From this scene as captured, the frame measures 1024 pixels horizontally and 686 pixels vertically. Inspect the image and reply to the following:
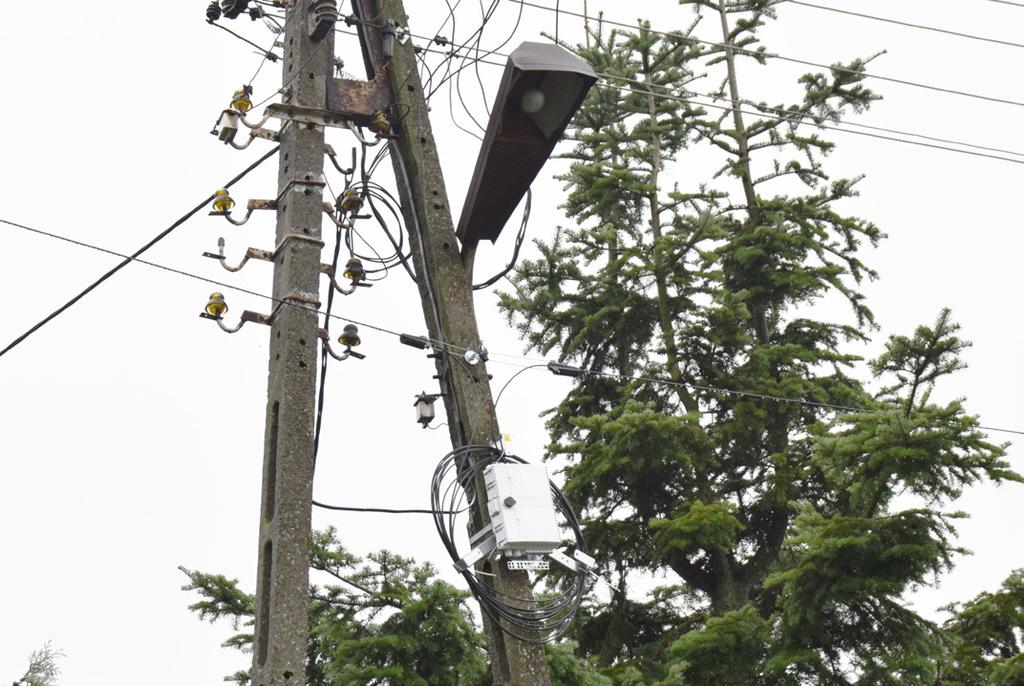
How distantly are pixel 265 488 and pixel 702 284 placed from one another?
1133cm

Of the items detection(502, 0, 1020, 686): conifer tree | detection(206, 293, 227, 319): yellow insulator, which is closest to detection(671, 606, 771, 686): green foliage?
detection(502, 0, 1020, 686): conifer tree

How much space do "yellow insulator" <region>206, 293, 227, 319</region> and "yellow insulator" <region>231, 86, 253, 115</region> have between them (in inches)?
53.1

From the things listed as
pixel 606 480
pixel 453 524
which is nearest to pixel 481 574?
pixel 453 524

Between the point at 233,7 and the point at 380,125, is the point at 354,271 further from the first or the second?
the point at 233,7

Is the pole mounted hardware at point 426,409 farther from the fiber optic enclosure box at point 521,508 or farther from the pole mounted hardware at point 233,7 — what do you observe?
the pole mounted hardware at point 233,7

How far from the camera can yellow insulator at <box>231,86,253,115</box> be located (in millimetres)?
7773

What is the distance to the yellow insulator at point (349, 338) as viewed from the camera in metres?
7.85

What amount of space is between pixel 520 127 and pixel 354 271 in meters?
1.71

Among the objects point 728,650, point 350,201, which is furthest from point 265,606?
point 728,650

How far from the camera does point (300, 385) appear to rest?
693 centimetres

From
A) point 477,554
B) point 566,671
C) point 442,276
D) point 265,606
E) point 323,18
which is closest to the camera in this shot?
point 265,606

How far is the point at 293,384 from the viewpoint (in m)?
6.91

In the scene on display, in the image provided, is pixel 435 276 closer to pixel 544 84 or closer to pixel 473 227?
pixel 473 227

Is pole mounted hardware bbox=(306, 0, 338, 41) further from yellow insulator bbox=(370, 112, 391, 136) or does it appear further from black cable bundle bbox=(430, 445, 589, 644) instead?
black cable bundle bbox=(430, 445, 589, 644)
